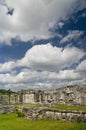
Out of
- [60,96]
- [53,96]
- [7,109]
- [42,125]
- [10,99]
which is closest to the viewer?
[42,125]

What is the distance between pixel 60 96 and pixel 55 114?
409 inches

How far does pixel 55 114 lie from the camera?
81.1 feet

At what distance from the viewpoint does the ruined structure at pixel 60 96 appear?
32438 mm

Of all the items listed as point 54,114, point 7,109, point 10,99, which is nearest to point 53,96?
point 7,109

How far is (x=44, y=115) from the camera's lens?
2580 cm

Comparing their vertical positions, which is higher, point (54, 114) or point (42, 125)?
point (54, 114)

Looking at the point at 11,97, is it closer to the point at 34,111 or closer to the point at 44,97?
the point at 44,97

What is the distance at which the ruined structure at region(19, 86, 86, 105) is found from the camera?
3244cm

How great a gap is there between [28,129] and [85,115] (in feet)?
16.8

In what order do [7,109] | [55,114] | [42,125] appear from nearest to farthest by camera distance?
1. [42,125]
2. [55,114]
3. [7,109]

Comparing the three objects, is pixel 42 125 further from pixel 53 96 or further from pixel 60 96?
pixel 53 96

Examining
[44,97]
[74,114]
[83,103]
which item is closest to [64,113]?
[74,114]

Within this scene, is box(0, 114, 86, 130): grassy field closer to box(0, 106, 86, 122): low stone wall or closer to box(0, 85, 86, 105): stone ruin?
box(0, 106, 86, 122): low stone wall

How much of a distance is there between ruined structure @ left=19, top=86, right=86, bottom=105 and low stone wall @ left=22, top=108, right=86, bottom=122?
7848mm
